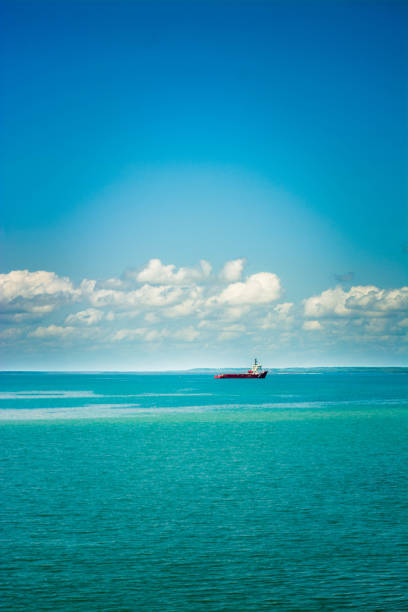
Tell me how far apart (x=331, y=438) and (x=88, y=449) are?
28149 mm

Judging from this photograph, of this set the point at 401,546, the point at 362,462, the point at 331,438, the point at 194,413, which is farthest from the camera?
the point at 194,413

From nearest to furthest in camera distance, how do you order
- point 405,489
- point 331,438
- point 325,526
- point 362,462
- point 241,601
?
1. point 241,601
2. point 325,526
3. point 405,489
4. point 362,462
5. point 331,438

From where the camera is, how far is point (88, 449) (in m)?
62.5

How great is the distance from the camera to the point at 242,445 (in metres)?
64.3

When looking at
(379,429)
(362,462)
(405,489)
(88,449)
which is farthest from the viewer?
(379,429)

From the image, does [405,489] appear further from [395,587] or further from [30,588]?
[30,588]

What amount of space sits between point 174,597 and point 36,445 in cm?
4472

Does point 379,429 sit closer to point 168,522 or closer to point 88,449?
point 88,449

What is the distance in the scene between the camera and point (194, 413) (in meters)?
111

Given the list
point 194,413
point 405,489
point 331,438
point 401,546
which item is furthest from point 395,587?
point 194,413

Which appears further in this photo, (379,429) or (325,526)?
(379,429)

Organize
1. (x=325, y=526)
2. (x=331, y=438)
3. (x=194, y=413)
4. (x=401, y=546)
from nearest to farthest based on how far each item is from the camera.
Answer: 1. (x=401, y=546)
2. (x=325, y=526)
3. (x=331, y=438)
4. (x=194, y=413)

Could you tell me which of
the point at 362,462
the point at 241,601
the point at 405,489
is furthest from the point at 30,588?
the point at 362,462

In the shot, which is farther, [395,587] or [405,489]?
[405,489]
